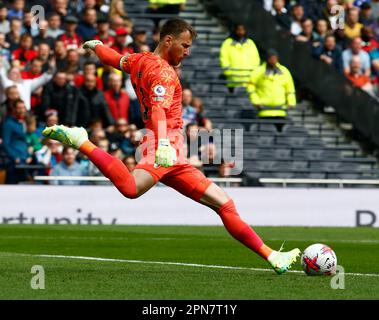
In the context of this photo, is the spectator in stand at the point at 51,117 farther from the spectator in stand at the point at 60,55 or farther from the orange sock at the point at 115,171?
the orange sock at the point at 115,171

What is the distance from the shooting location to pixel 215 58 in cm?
2783

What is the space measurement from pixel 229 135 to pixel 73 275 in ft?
45.9

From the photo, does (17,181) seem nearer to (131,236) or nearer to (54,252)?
(131,236)

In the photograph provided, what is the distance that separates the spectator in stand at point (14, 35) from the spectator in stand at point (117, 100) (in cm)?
201

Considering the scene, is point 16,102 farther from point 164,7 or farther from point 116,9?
point 164,7

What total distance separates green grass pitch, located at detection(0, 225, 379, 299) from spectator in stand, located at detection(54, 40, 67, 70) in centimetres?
389

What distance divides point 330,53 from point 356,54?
598mm

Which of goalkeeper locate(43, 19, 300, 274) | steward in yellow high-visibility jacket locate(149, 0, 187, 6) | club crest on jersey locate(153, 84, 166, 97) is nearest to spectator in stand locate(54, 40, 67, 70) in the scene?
steward in yellow high-visibility jacket locate(149, 0, 187, 6)

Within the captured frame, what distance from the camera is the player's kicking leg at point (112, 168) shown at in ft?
39.2

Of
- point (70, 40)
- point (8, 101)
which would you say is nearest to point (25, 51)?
point (70, 40)

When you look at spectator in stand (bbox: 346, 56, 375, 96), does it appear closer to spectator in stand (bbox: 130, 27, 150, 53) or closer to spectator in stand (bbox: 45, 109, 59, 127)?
spectator in stand (bbox: 130, 27, 150, 53)

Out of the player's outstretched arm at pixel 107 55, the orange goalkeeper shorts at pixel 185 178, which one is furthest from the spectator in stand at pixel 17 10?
the orange goalkeeper shorts at pixel 185 178

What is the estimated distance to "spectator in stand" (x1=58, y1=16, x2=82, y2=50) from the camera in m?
24.3
